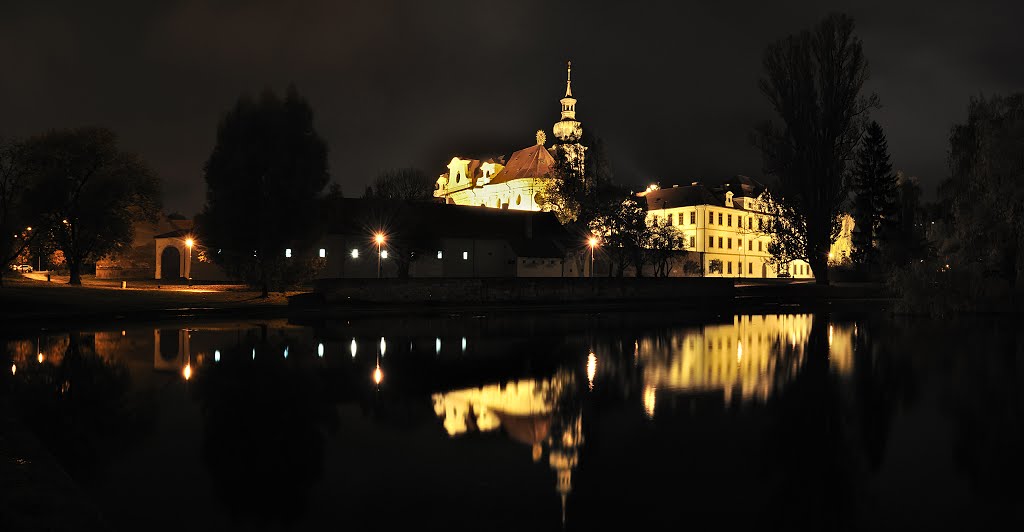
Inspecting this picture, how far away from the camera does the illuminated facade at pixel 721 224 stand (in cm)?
8544

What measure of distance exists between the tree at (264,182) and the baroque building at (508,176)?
147ft

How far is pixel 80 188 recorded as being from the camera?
2015 inches

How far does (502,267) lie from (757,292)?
21.8m

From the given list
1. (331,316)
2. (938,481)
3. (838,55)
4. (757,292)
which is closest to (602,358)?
(938,481)

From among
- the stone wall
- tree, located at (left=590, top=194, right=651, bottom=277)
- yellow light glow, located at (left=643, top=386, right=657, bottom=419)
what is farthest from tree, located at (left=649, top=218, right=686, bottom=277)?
yellow light glow, located at (left=643, top=386, right=657, bottom=419)

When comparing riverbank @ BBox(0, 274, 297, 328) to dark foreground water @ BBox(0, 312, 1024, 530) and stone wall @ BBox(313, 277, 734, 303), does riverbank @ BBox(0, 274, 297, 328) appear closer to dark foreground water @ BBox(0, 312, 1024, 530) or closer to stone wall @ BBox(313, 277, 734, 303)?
stone wall @ BBox(313, 277, 734, 303)

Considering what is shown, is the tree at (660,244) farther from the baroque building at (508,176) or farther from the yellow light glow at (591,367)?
the yellow light glow at (591,367)

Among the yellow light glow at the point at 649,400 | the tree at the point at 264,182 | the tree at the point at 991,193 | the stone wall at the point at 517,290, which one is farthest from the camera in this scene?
the tree at the point at 264,182

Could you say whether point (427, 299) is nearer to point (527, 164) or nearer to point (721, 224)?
point (721, 224)

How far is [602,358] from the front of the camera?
17.8 meters

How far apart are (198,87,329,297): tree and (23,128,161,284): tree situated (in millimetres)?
11046

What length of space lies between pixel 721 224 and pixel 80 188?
218ft

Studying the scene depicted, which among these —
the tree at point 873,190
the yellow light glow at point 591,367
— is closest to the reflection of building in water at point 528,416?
the yellow light glow at point 591,367

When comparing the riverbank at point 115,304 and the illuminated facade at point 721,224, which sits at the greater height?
the illuminated facade at point 721,224
